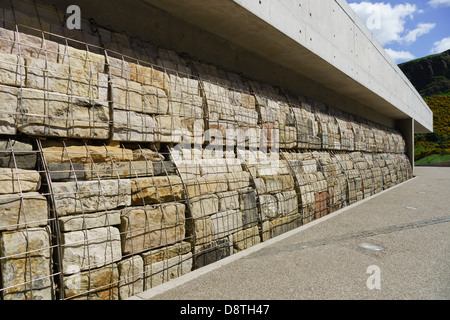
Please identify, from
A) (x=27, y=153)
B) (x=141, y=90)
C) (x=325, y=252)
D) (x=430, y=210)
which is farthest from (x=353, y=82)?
(x=27, y=153)

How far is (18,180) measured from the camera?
221 centimetres

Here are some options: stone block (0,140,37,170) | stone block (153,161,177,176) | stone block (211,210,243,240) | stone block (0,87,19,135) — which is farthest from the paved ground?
stone block (0,87,19,135)

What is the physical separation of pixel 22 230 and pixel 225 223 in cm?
208

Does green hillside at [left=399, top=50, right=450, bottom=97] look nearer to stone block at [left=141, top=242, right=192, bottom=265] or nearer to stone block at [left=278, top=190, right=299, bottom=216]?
stone block at [left=278, top=190, right=299, bottom=216]

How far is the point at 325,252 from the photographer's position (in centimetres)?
350

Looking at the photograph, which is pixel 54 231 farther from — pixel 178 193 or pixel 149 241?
pixel 178 193

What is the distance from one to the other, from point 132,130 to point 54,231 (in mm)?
1190

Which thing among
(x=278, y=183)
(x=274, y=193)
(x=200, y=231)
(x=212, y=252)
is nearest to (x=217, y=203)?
(x=200, y=231)

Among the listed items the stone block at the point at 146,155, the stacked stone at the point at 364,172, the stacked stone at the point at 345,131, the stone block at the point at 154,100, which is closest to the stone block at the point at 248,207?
the stone block at the point at 146,155

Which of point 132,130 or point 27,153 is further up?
point 132,130

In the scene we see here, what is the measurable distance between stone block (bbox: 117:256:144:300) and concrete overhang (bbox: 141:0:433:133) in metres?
2.86

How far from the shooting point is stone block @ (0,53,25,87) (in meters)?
2.32

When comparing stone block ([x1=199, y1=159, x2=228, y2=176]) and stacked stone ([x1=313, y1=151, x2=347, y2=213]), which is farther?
stacked stone ([x1=313, y1=151, x2=347, y2=213])

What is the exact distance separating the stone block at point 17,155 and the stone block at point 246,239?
90.4 inches
